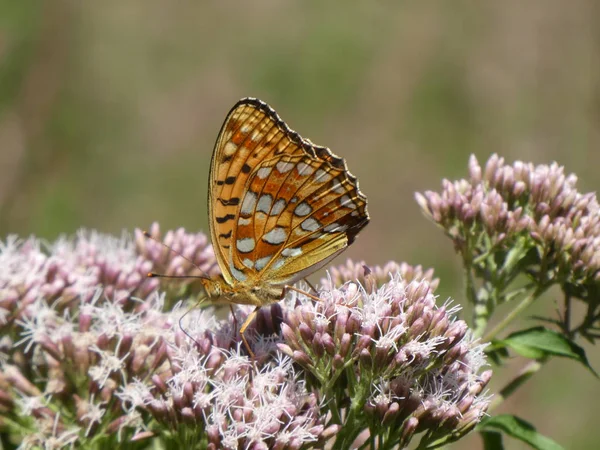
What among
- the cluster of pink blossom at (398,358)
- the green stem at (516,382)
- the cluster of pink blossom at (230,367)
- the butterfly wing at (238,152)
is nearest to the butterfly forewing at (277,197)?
the butterfly wing at (238,152)

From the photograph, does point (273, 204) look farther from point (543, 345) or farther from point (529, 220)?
point (543, 345)

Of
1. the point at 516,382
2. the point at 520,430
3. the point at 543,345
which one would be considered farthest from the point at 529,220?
the point at 520,430

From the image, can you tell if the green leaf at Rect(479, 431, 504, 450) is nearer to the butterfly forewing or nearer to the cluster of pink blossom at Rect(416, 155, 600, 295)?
the cluster of pink blossom at Rect(416, 155, 600, 295)

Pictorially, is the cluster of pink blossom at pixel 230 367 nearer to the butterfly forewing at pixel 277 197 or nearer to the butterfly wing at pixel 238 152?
the butterfly forewing at pixel 277 197

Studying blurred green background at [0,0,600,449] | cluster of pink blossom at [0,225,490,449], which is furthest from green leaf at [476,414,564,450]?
blurred green background at [0,0,600,449]

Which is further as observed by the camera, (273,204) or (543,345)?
(273,204)

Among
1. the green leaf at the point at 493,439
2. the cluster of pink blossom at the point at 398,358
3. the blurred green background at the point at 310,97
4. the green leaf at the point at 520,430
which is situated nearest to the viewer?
the cluster of pink blossom at the point at 398,358
